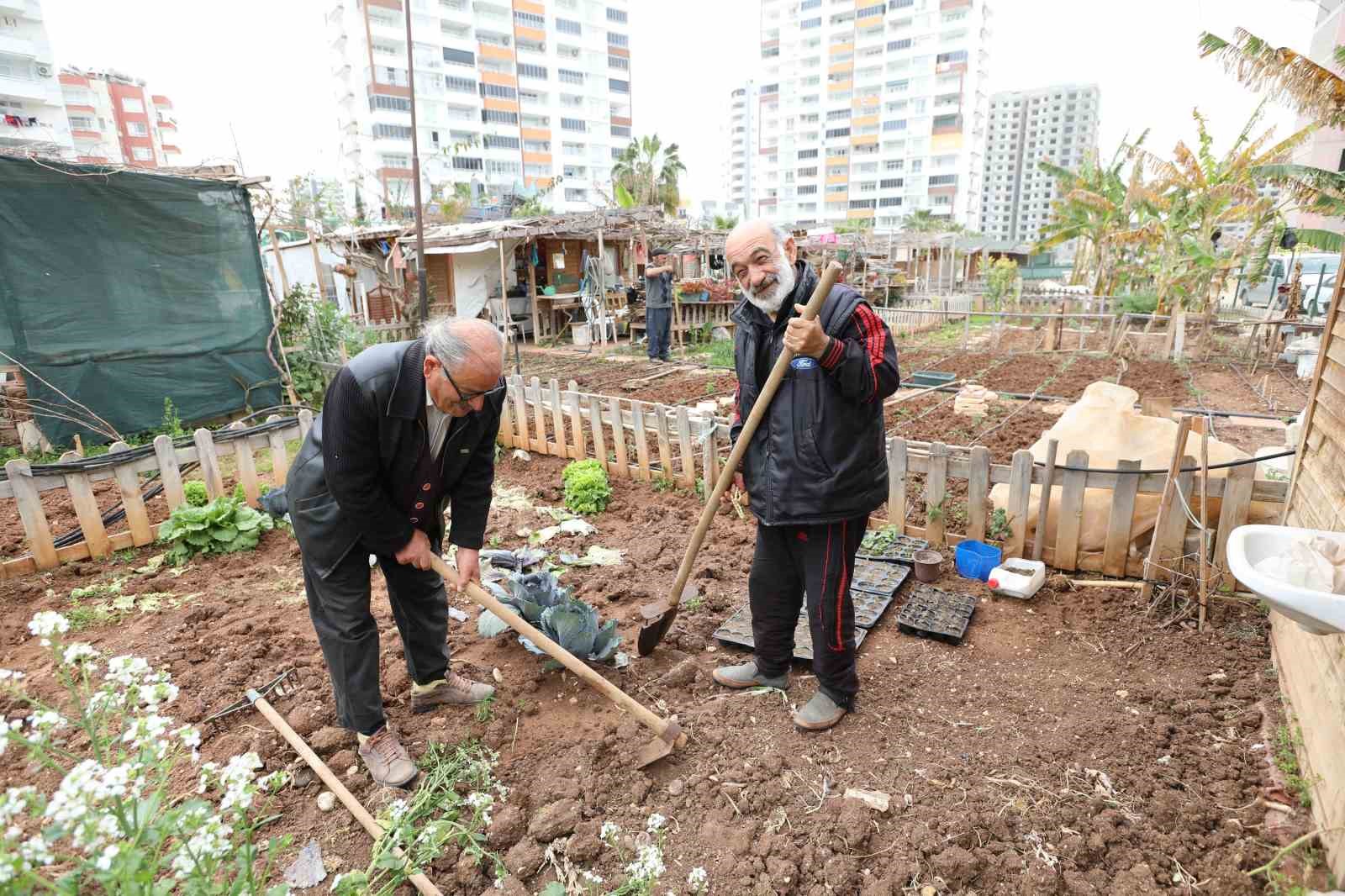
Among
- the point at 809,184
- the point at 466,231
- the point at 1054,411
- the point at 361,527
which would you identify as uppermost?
the point at 809,184

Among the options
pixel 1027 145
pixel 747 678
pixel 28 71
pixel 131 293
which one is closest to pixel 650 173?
pixel 28 71

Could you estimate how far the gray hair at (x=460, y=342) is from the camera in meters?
2.13

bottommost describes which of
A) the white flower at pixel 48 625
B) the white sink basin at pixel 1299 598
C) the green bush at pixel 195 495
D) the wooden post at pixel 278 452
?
the green bush at pixel 195 495

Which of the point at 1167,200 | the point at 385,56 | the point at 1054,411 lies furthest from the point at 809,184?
the point at 1054,411

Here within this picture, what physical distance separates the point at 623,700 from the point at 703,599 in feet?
4.25

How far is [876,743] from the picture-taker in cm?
261

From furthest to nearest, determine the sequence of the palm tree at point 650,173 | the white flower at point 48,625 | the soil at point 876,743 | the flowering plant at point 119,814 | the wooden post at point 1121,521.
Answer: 1. the palm tree at point 650,173
2. the wooden post at point 1121,521
3. the soil at point 876,743
4. the white flower at point 48,625
5. the flowering plant at point 119,814

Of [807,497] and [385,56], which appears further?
[385,56]

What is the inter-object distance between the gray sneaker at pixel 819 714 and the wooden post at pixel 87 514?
4.69 m

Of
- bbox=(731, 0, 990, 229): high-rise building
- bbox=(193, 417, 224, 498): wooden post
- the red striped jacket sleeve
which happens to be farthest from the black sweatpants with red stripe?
bbox=(731, 0, 990, 229): high-rise building

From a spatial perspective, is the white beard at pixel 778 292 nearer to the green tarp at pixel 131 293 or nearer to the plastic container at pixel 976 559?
the plastic container at pixel 976 559

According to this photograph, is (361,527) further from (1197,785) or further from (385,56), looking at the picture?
(385,56)

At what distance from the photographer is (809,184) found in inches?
3255

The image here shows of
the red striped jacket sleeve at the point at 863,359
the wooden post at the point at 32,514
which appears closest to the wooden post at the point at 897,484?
the red striped jacket sleeve at the point at 863,359
